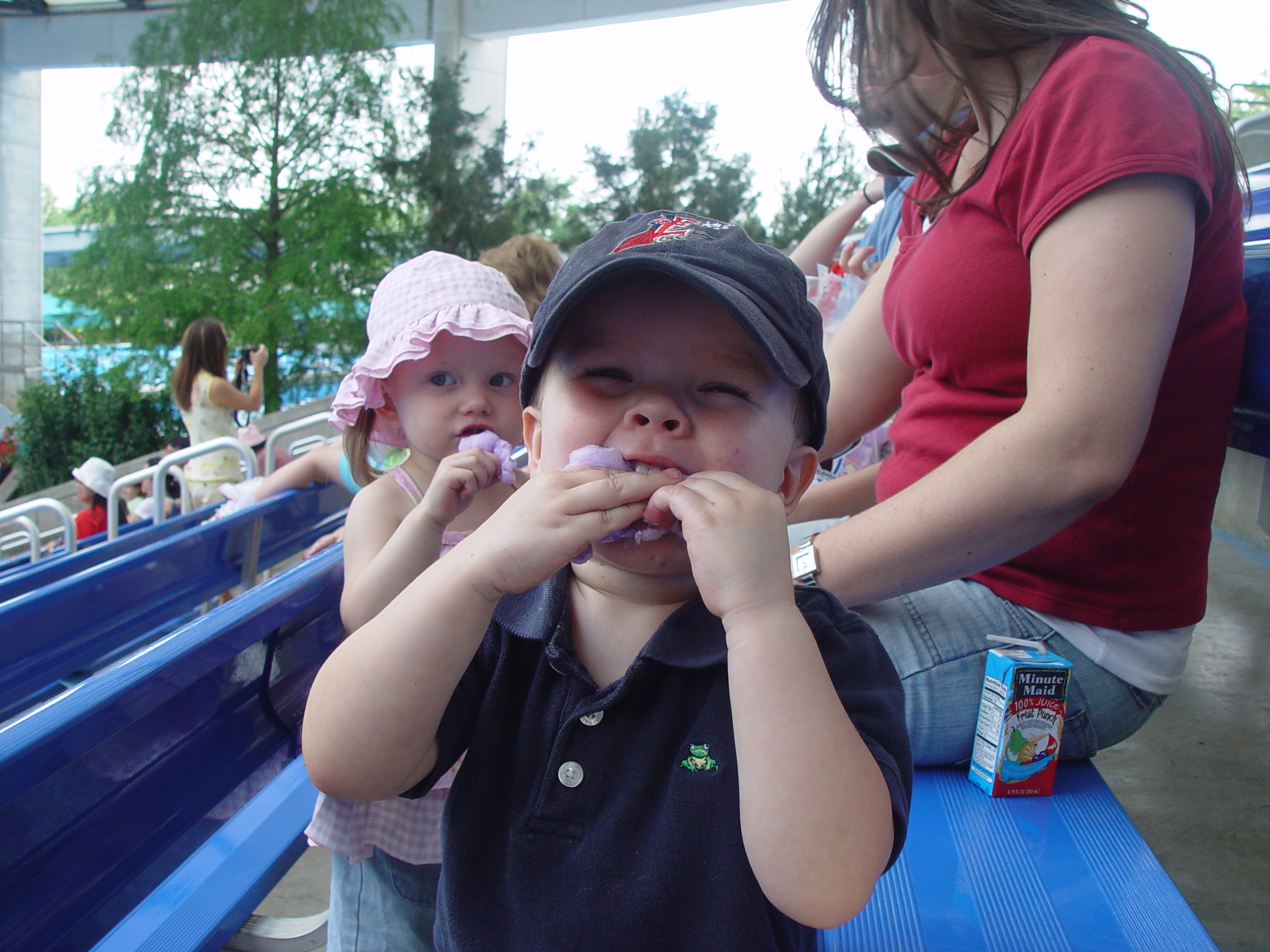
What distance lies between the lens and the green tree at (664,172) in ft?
51.3

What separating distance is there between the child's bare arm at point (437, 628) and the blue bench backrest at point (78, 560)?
8.57ft

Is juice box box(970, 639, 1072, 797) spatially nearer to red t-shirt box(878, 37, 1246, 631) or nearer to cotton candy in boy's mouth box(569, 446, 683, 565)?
red t-shirt box(878, 37, 1246, 631)

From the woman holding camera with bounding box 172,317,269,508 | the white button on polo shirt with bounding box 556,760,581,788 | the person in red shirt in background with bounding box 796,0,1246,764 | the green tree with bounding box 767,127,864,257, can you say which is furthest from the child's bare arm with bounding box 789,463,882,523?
the green tree with bounding box 767,127,864,257

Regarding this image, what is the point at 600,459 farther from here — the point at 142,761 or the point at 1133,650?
the point at 1133,650

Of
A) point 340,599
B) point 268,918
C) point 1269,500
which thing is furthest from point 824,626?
point 1269,500

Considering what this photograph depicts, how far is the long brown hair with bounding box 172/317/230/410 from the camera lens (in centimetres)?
694

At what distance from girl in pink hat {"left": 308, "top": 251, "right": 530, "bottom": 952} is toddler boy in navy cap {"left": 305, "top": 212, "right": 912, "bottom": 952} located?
1.12ft

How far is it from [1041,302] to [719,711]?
81 centimetres

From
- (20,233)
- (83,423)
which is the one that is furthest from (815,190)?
(20,233)

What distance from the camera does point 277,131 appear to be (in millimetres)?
16078

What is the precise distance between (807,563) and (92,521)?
682 centimetres

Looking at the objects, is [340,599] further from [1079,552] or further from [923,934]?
[1079,552]

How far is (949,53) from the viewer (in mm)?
1399

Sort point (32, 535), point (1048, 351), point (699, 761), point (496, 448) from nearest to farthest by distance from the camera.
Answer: point (699, 761) < point (1048, 351) < point (496, 448) < point (32, 535)
